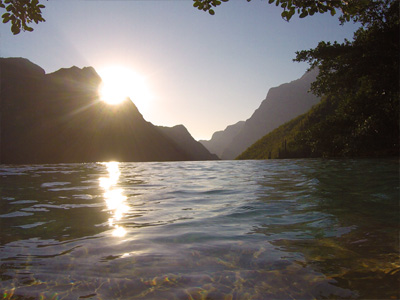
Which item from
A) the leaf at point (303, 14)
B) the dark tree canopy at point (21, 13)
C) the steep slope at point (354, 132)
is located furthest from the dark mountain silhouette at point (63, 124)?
the leaf at point (303, 14)

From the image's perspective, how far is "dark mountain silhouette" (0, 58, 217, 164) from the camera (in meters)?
138

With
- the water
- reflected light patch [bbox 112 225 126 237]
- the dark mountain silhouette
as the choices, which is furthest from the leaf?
the dark mountain silhouette

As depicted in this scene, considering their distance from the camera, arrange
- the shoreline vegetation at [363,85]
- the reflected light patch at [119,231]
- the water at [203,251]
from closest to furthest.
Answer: the water at [203,251] < the reflected light patch at [119,231] < the shoreline vegetation at [363,85]

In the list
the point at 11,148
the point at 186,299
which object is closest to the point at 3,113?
the point at 11,148

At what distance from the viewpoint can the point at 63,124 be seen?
154 meters

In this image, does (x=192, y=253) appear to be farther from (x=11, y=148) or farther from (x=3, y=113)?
(x=3, y=113)

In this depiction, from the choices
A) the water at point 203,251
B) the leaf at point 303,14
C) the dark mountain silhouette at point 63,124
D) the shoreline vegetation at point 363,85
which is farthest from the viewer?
the dark mountain silhouette at point 63,124

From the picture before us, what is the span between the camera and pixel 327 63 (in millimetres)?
22156

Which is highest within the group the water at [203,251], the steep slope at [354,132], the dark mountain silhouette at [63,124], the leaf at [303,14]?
the dark mountain silhouette at [63,124]

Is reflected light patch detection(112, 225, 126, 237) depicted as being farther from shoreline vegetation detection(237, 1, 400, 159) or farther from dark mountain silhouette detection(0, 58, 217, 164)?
dark mountain silhouette detection(0, 58, 217, 164)

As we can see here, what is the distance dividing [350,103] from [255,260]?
21636 mm

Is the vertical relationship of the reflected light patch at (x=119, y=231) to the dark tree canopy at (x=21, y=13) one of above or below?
below

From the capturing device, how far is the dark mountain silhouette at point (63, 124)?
5413 inches

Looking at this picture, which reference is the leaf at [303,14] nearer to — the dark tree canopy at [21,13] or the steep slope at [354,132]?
the dark tree canopy at [21,13]
